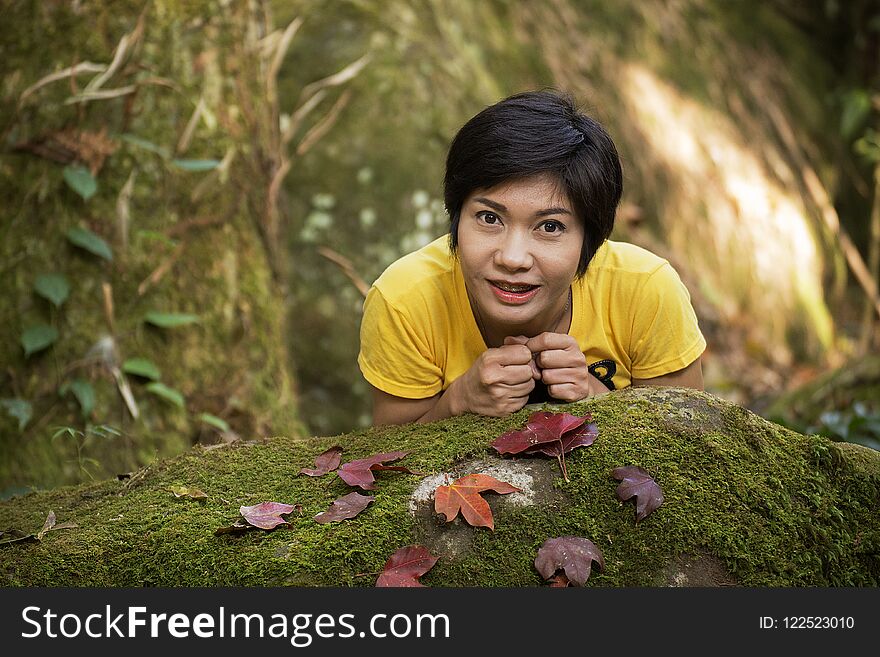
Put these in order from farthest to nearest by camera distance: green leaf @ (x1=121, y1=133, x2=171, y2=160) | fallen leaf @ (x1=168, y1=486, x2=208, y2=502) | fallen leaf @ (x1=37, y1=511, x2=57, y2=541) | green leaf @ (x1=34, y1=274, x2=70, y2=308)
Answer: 1. green leaf @ (x1=121, y1=133, x2=171, y2=160)
2. green leaf @ (x1=34, y1=274, x2=70, y2=308)
3. fallen leaf @ (x1=168, y1=486, x2=208, y2=502)
4. fallen leaf @ (x1=37, y1=511, x2=57, y2=541)

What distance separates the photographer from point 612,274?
3170 mm

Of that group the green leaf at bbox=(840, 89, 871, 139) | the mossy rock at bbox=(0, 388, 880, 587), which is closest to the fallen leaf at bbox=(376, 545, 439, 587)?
the mossy rock at bbox=(0, 388, 880, 587)

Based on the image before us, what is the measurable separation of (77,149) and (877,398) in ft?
14.3

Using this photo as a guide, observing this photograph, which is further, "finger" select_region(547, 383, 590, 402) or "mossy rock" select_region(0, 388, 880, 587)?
"finger" select_region(547, 383, 590, 402)

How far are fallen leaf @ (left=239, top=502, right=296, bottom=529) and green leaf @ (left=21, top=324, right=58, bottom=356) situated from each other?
1.84 meters

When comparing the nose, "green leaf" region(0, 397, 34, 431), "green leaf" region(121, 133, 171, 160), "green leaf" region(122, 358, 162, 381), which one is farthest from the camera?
"green leaf" region(121, 133, 171, 160)

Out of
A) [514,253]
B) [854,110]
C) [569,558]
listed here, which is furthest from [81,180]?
[854,110]

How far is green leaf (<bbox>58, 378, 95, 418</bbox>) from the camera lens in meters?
3.72

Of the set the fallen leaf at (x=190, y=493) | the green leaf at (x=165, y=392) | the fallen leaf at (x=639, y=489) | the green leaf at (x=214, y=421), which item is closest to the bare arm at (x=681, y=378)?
the fallen leaf at (x=639, y=489)

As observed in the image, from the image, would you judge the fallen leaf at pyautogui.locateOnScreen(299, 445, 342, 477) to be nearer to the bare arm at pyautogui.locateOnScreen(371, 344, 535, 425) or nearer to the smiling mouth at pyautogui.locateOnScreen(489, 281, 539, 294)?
the bare arm at pyautogui.locateOnScreen(371, 344, 535, 425)

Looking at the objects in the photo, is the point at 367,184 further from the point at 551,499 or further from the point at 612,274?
the point at 551,499

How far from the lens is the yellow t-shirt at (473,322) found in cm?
313

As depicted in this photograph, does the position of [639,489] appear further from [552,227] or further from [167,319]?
[167,319]

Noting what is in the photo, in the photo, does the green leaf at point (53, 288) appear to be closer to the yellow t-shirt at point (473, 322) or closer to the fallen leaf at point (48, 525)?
the yellow t-shirt at point (473, 322)
